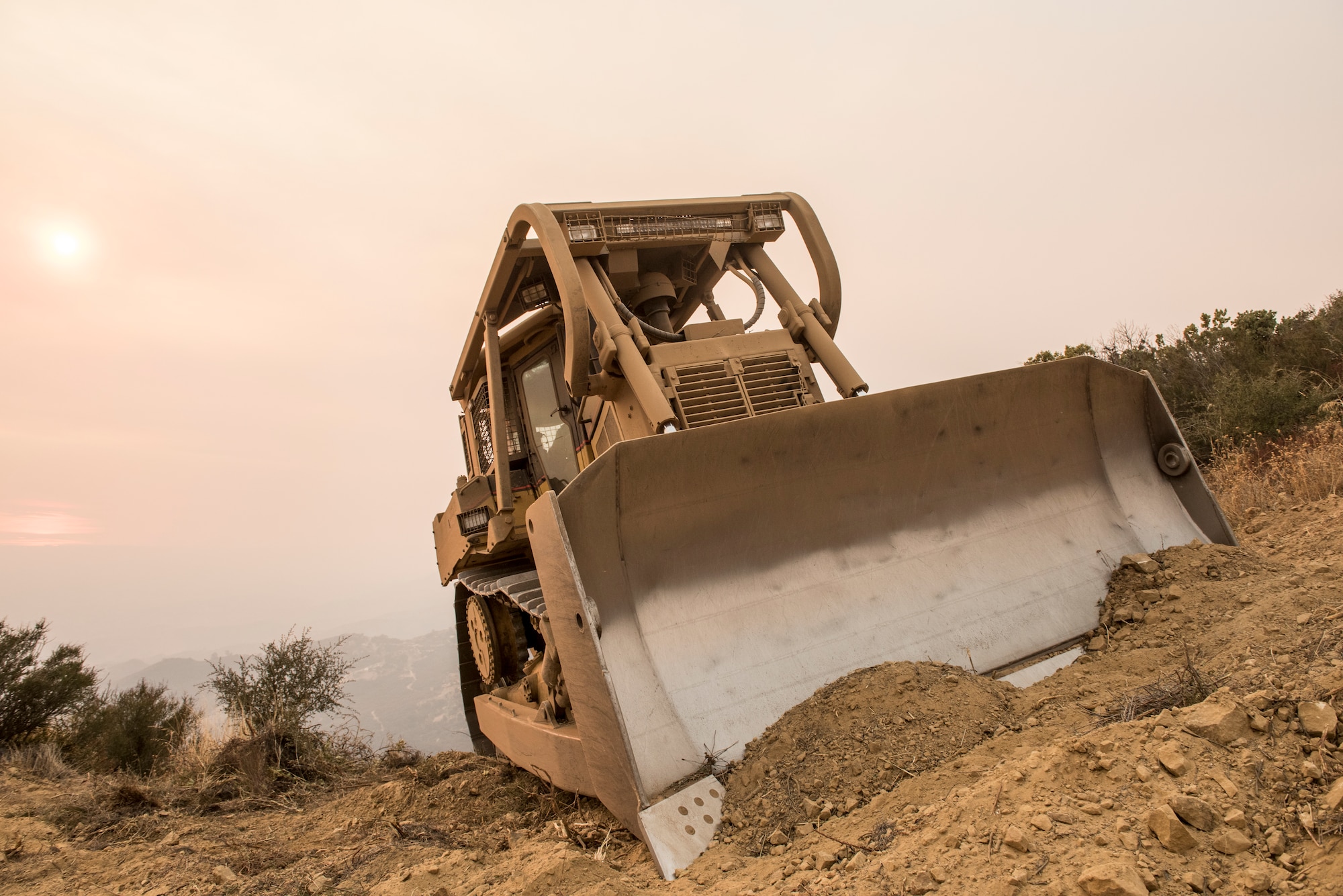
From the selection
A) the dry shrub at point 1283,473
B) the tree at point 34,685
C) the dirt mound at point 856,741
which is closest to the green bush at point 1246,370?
the dry shrub at point 1283,473

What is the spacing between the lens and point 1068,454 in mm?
3445

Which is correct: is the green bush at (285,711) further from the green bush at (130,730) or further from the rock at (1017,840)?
the rock at (1017,840)

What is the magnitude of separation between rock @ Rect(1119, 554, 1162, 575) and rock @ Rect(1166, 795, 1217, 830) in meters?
1.99

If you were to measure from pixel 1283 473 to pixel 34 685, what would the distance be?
1246 cm

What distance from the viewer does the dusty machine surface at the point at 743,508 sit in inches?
93.1

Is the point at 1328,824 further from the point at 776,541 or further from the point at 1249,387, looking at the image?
the point at 1249,387

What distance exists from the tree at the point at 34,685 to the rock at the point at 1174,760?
10.1 meters

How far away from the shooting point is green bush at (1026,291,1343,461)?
7523 millimetres

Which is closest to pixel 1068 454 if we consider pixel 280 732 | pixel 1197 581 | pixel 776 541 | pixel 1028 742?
pixel 1197 581

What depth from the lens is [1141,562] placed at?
9.92 ft

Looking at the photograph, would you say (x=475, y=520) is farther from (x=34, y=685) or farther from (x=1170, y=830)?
(x=34, y=685)

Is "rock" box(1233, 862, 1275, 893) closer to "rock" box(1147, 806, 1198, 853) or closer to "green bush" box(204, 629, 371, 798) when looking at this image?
"rock" box(1147, 806, 1198, 853)

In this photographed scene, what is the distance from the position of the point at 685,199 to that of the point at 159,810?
4.59 metres

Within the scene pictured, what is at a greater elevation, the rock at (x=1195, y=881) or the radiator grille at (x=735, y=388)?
the radiator grille at (x=735, y=388)
